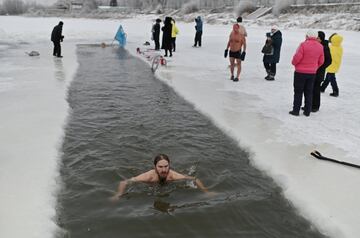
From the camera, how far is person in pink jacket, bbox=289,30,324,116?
8.18 meters

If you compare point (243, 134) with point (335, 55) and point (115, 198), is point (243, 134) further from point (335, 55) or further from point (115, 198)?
point (335, 55)

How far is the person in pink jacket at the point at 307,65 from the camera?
8180mm

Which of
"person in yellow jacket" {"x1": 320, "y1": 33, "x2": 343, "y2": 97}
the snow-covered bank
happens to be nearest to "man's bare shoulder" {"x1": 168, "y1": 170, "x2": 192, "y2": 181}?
the snow-covered bank

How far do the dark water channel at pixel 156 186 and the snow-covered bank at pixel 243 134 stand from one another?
259 mm

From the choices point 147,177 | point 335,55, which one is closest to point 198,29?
point 335,55

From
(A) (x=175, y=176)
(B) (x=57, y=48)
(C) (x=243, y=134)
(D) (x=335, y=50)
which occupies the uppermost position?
(D) (x=335, y=50)

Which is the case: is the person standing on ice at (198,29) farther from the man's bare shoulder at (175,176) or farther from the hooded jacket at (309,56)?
the man's bare shoulder at (175,176)

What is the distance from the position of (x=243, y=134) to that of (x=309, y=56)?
7.41ft

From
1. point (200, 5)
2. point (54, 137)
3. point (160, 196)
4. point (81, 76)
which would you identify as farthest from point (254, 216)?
point (200, 5)

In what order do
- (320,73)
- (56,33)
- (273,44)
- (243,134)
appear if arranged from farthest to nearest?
(56,33)
(273,44)
(320,73)
(243,134)

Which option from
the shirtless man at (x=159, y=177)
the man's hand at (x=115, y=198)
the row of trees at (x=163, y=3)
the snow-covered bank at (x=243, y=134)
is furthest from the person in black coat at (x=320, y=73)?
the row of trees at (x=163, y=3)

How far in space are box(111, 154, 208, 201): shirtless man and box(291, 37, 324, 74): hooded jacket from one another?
12.9 ft

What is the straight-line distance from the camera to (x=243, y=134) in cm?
766

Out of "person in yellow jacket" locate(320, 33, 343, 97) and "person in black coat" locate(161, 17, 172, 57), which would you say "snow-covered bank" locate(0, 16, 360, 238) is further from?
"person in black coat" locate(161, 17, 172, 57)
